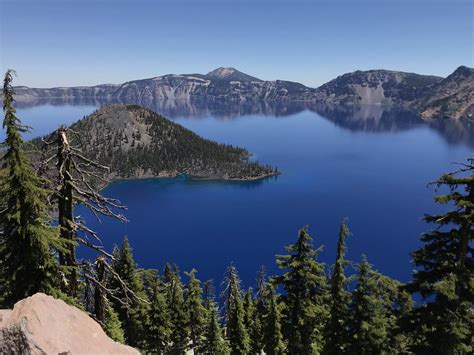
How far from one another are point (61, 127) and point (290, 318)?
2774 centimetres

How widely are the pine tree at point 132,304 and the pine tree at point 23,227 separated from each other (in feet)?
102

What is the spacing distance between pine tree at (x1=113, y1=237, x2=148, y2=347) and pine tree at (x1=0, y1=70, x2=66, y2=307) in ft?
102

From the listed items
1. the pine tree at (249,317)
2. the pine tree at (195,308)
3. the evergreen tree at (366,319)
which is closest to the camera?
the evergreen tree at (366,319)

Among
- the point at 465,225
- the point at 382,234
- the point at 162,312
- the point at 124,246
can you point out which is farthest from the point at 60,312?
the point at 382,234

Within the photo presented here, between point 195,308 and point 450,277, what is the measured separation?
48962 millimetres

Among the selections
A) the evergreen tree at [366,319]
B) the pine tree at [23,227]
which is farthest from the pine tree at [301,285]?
the pine tree at [23,227]

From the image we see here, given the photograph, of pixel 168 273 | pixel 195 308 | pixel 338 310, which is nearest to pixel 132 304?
pixel 195 308

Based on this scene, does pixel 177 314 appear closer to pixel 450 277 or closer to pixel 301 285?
pixel 301 285

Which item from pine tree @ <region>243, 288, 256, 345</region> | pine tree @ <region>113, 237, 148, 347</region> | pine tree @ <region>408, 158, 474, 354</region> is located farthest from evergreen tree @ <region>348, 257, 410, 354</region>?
pine tree @ <region>243, 288, 256, 345</region>

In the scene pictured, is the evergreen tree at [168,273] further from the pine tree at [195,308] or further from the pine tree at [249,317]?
the pine tree at [249,317]

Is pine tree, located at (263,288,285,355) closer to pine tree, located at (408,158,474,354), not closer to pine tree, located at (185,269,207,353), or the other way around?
pine tree, located at (185,269,207,353)

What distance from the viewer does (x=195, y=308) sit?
59969 mm

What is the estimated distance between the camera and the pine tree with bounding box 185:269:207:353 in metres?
58.7

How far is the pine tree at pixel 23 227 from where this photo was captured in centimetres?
1526
